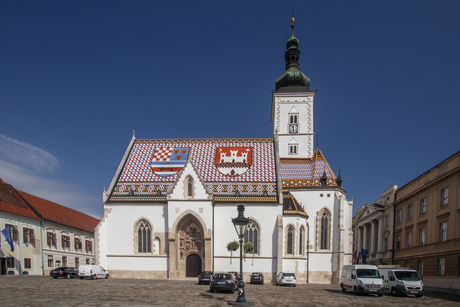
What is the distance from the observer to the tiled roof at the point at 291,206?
38094 mm

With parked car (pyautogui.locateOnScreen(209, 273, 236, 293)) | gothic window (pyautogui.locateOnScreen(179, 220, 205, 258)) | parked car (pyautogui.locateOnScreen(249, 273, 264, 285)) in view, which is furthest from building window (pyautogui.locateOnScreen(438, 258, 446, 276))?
gothic window (pyautogui.locateOnScreen(179, 220, 205, 258))

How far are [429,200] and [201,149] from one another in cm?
2389

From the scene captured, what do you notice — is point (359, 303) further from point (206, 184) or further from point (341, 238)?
point (206, 184)

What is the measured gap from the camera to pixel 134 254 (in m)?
37.1

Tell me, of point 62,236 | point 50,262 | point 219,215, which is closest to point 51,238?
point 50,262

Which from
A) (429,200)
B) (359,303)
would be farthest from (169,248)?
(429,200)

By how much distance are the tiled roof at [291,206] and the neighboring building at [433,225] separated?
35.5 feet

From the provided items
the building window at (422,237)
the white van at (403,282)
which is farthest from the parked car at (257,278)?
the building window at (422,237)

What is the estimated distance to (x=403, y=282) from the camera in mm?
24062

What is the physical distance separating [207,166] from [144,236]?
32.6 ft

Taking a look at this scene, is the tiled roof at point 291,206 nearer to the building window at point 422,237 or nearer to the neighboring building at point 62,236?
the building window at point 422,237

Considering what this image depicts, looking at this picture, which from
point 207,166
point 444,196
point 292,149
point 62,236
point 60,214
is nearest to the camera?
point 444,196

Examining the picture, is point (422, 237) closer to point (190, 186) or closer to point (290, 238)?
point (290, 238)

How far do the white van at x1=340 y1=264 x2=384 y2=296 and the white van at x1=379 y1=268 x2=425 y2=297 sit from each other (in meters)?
1.59
